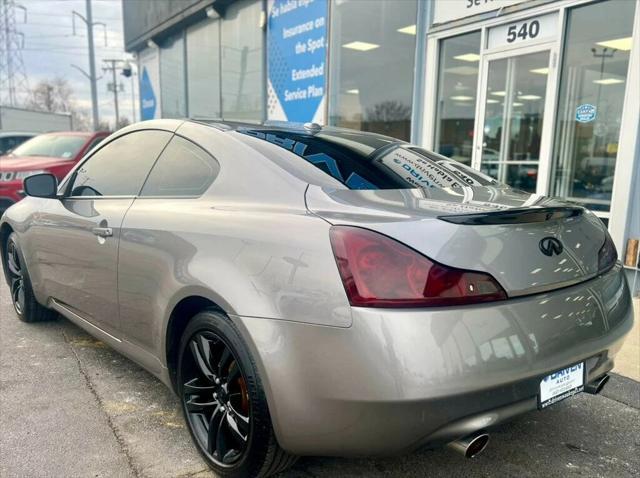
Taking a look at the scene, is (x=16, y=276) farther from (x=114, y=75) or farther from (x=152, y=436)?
(x=114, y=75)

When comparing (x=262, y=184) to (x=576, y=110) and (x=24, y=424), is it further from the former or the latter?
(x=576, y=110)

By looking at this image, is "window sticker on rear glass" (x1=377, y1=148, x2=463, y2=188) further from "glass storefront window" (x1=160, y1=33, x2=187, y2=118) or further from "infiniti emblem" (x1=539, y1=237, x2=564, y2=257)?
"glass storefront window" (x1=160, y1=33, x2=187, y2=118)

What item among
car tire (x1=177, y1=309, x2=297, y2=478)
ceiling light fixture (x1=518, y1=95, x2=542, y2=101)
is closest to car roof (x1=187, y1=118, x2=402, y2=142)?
car tire (x1=177, y1=309, x2=297, y2=478)

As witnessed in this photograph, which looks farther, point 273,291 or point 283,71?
point 283,71

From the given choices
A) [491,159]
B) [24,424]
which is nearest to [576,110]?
[491,159]

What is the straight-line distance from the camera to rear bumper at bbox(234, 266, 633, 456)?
5.25ft

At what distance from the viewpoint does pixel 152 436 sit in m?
2.51

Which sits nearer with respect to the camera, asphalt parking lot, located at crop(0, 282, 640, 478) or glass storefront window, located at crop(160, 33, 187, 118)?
asphalt parking lot, located at crop(0, 282, 640, 478)

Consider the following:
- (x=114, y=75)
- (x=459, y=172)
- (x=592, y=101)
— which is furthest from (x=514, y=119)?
(x=114, y=75)

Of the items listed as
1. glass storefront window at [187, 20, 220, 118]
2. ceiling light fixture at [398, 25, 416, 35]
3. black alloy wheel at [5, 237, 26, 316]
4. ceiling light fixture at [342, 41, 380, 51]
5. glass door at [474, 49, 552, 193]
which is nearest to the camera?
black alloy wheel at [5, 237, 26, 316]

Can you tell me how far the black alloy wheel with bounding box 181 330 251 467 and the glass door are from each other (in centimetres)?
501

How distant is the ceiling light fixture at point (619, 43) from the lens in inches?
206

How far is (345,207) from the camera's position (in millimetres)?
1872

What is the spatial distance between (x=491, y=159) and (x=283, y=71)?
16.8 feet
